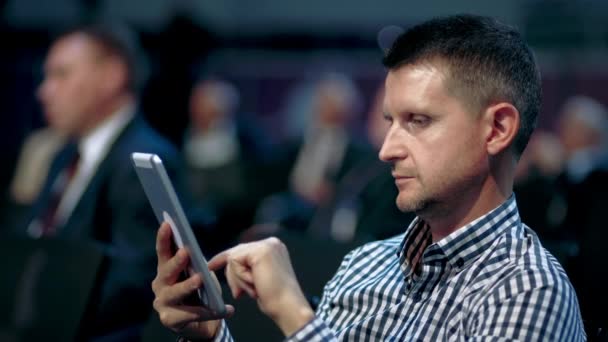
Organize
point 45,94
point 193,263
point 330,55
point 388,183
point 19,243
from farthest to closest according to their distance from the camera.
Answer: point 330,55 → point 45,94 → point 388,183 → point 19,243 → point 193,263

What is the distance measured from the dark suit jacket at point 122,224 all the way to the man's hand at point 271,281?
0.79 metres

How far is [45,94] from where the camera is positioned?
152 inches

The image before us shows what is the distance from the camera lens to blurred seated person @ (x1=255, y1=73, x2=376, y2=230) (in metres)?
6.23

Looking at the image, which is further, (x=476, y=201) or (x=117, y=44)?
(x=117, y=44)

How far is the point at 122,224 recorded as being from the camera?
312 centimetres

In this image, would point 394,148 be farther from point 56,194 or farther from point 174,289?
point 56,194

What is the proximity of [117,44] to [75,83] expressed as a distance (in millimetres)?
245

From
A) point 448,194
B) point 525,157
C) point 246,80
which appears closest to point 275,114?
point 246,80

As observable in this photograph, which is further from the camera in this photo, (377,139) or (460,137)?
(377,139)

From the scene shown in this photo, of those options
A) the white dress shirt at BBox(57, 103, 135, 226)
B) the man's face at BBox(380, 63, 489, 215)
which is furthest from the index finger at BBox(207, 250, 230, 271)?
the white dress shirt at BBox(57, 103, 135, 226)

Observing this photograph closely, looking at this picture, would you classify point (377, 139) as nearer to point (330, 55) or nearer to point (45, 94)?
point (45, 94)

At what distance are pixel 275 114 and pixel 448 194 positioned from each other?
32.3 feet

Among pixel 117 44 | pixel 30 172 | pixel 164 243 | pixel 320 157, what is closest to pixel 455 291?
pixel 164 243

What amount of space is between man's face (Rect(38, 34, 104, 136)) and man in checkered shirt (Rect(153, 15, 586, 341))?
213cm
